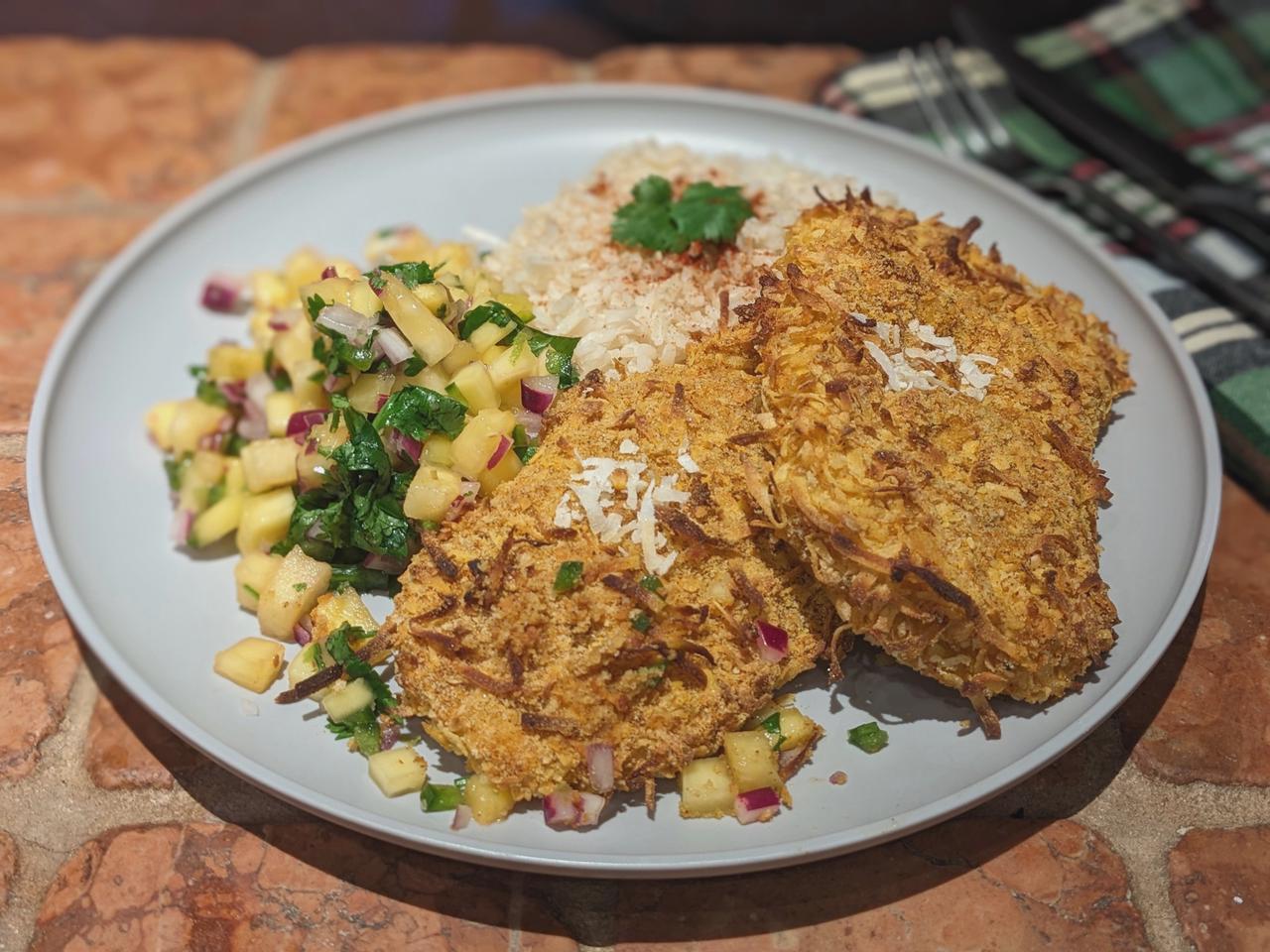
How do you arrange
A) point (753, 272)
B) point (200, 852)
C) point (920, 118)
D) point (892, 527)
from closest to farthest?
point (892, 527) < point (200, 852) < point (753, 272) < point (920, 118)

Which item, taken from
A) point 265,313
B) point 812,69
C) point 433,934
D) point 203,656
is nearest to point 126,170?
point 265,313

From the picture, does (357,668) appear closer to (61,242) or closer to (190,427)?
(190,427)

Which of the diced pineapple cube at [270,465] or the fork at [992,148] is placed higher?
the fork at [992,148]

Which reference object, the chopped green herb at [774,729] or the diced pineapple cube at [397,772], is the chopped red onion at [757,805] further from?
the diced pineapple cube at [397,772]

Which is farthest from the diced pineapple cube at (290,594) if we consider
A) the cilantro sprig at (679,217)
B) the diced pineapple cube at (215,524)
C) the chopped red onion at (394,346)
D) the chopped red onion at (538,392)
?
the cilantro sprig at (679,217)

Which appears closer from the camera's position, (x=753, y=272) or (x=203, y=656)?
(x=203, y=656)

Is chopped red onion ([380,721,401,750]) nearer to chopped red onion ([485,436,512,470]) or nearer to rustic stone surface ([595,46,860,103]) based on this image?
chopped red onion ([485,436,512,470])

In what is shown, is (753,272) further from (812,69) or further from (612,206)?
(812,69)
